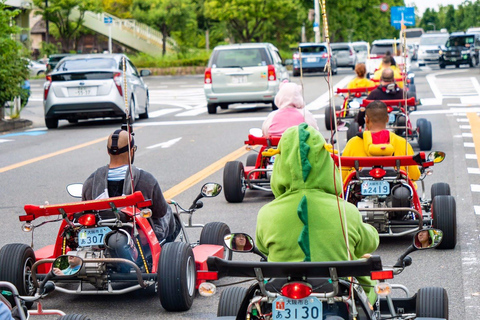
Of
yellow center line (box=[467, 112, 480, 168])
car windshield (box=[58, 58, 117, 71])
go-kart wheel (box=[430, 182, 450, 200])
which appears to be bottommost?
yellow center line (box=[467, 112, 480, 168])

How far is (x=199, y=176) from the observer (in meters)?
12.8

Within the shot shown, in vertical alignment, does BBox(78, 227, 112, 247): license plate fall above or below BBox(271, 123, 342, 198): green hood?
below

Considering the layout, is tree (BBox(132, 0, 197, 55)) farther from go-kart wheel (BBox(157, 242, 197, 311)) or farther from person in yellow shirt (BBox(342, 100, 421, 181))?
go-kart wheel (BBox(157, 242, 197, 311))

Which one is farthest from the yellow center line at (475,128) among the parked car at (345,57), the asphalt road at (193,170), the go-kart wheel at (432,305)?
the parked car at (345,57)

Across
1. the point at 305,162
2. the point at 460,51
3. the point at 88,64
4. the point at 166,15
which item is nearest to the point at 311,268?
the point at 305,162

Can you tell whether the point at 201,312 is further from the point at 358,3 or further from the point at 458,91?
the point at 358,3

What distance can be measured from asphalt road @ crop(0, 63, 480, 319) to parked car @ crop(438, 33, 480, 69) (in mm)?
18891

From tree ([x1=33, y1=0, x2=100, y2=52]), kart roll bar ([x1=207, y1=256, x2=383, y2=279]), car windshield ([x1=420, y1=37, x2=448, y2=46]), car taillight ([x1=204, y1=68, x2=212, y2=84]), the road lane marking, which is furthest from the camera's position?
tree ([x1=33, y1=0, x2=100, y2=52])

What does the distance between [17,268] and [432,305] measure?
2.72 m

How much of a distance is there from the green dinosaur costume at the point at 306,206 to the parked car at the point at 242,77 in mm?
19319

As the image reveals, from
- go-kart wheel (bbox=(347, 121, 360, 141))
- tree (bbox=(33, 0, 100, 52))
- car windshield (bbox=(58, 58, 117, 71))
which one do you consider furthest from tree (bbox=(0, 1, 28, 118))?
tree (bbox=(33, 0, 100, 52))

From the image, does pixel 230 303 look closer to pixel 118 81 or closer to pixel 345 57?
pixel 118 81

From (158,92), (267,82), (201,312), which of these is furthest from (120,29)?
(201,312)

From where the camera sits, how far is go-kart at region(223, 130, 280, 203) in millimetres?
10406
